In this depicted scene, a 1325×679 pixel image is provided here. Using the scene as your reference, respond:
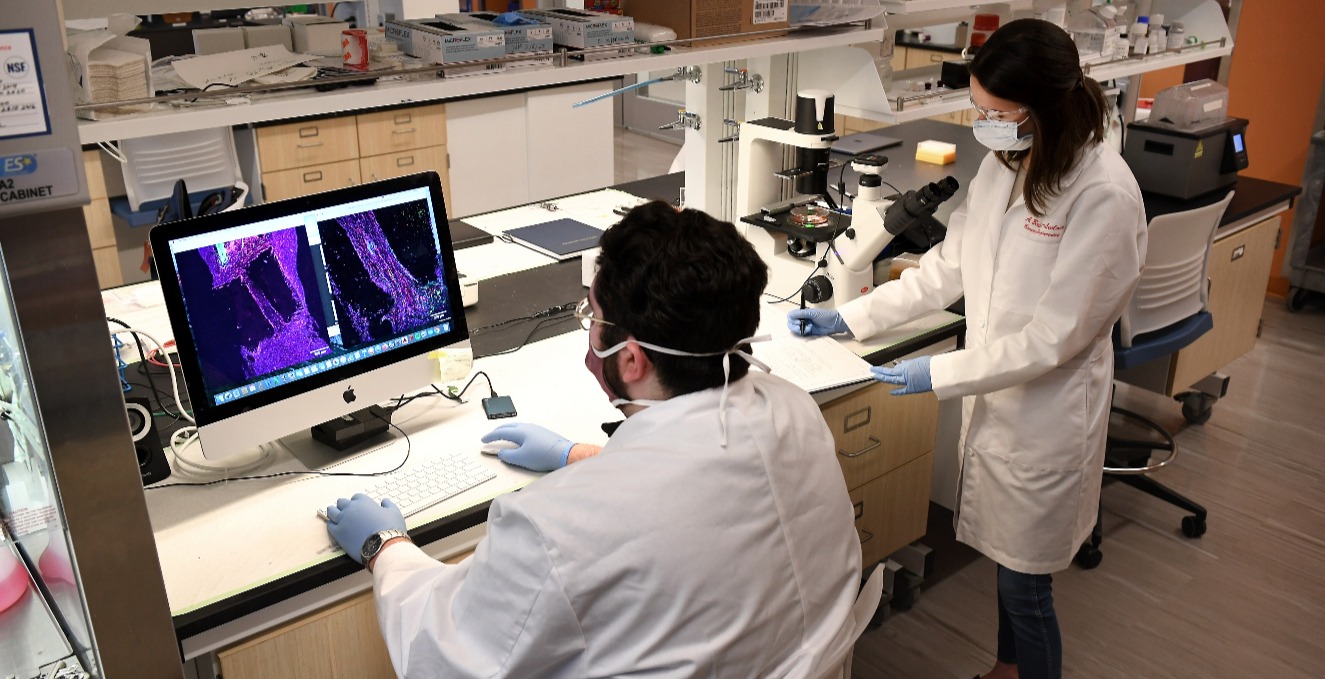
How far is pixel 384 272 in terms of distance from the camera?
1.79 metres

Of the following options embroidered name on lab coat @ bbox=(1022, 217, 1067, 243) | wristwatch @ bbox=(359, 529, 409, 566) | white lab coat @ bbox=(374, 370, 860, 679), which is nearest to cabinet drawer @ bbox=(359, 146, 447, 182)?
embroidered name on lab coat @ bbox=(1022, 217, 1067, 243)

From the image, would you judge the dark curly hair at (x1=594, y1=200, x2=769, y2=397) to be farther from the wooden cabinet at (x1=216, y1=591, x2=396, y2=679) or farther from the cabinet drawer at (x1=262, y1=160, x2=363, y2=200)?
the cabinet drawer at (x1=262, y1=160, x2=363, y2=200)

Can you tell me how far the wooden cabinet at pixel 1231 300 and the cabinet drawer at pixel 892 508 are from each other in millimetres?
1170

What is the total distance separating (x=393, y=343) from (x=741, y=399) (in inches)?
30.6

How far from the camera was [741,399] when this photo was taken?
4.26 feet

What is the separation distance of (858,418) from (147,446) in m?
1.39

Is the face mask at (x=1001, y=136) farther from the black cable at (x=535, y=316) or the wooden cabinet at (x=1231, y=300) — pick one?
the wooden cabinet at (x=1231, y=300)

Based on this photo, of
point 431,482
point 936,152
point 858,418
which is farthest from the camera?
point 936,152

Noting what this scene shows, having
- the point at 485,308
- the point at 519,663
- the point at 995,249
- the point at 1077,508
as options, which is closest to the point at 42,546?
the point at 519,663

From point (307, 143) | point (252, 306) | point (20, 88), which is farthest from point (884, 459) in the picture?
point (307, 143)

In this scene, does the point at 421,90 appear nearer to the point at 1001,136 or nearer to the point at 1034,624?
the point at 1001,136

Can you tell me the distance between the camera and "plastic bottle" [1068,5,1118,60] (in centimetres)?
327

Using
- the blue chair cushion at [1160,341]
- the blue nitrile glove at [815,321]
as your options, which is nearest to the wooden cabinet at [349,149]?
the blue nitrile glove at [815,321]

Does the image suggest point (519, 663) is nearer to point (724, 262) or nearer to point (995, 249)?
point (724, 262)
